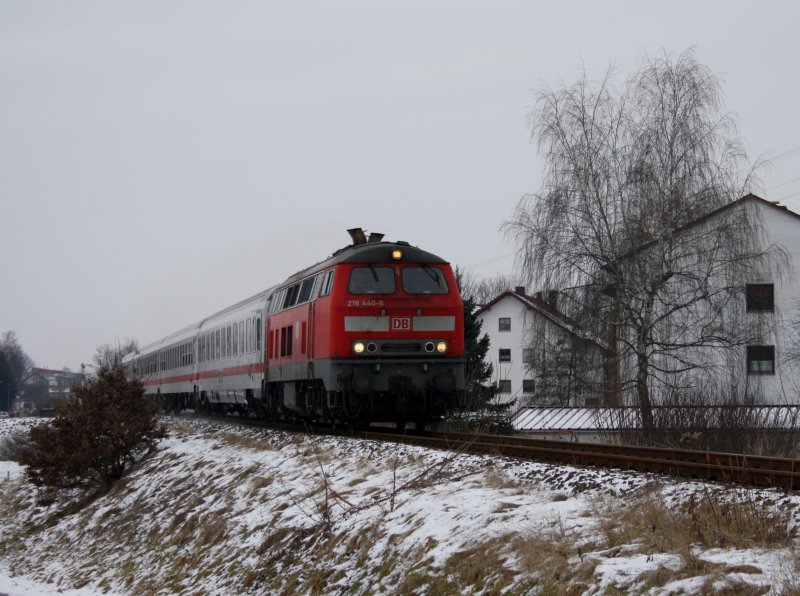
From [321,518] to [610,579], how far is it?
5.11 metres

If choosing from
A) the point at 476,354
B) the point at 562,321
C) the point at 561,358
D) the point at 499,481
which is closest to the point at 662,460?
Result: the point at 499,481

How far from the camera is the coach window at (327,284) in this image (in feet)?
55.4

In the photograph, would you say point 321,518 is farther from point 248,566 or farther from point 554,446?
point 554,446

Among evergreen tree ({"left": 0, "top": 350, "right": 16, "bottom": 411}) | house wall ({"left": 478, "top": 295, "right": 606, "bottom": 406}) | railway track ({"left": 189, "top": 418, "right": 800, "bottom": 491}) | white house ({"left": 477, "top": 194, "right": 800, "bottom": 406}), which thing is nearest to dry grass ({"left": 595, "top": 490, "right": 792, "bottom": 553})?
railway track ({"left": 189, "top": 418, "right": 800, "bottom": 491})

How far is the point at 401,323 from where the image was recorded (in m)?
16.7

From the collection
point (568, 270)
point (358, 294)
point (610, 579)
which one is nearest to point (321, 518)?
point (610, 579)

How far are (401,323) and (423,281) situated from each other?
0.89 metres

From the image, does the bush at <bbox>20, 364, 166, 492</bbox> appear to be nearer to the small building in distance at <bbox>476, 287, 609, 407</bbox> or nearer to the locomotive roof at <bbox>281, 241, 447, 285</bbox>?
the locomotive roof at <bbox>281, 241, 447, 285</bbox>

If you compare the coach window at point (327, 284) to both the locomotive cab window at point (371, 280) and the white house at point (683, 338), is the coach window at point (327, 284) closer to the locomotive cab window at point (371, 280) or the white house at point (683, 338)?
the locomotive cab window at point (371, 280)

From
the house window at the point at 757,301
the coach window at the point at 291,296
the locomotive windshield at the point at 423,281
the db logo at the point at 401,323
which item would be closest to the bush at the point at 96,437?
the coach window at the point at 291,296

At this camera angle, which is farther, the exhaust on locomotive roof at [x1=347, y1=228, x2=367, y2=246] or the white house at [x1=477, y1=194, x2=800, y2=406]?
the white house at [x1=477, y1=194, x2=800, y2=406]

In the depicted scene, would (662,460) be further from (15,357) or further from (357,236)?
(15,357)

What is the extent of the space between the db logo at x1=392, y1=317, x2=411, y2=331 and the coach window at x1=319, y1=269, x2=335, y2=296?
119 cm

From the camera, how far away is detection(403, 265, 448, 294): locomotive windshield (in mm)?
16969
